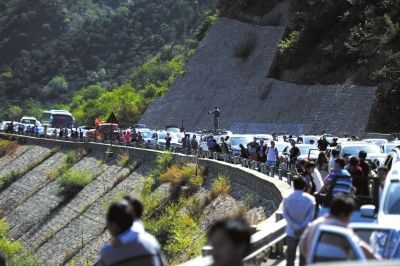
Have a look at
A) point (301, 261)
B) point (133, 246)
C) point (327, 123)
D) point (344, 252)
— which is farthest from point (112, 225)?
point (327, 123)

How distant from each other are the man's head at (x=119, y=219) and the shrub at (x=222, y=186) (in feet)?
81.8

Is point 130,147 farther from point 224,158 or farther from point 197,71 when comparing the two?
point 197,71

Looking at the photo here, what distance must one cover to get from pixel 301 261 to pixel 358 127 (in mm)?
43281

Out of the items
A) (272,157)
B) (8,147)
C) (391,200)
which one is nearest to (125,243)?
(391,200)

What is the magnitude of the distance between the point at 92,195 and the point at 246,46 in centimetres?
2729

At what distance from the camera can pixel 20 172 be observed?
217ft

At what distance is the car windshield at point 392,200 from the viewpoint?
1234 centimetres

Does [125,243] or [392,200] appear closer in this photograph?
[125,243]

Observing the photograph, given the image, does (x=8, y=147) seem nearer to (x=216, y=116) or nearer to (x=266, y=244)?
(x=216, y=116)

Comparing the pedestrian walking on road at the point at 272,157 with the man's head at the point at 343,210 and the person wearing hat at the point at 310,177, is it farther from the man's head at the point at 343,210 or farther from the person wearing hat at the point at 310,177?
the man's head at the point at 343,210

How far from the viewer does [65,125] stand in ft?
302

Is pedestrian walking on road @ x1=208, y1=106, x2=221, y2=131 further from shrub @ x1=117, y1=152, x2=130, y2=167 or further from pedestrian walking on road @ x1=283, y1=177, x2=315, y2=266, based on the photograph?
pedestrian walking on road @ x1=283, y1=177, x2=315, y2=266

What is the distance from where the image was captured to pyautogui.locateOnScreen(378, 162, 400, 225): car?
39.5 feet

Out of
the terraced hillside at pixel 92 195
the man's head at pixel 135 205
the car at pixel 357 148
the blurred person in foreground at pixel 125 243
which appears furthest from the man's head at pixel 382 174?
the car at pixel 357 148
